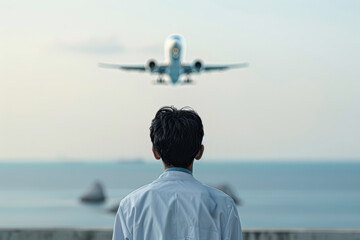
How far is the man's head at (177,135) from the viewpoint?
2.55 m

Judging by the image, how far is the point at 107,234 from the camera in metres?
6.64

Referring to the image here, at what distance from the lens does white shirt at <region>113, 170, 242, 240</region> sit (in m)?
2.42

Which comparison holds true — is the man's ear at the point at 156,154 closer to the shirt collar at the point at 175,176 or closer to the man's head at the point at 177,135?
the man's head at the point at 177,135

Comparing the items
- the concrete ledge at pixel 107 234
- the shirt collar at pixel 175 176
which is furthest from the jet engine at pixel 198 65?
the shirt collar at pixel 175 176

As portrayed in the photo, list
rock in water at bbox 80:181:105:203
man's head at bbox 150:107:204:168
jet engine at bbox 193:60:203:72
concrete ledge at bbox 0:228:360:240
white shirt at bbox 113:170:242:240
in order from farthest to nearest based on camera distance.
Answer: rock in water at bbox 80:181:105:203
jet engine at bbox 193:60:203:72
concrete ledge at bbox 0:228:360:240
man's head at bbox 150:107:204:168
white shirt at bbox 113:170:242:240

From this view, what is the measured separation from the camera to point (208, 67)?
140ft

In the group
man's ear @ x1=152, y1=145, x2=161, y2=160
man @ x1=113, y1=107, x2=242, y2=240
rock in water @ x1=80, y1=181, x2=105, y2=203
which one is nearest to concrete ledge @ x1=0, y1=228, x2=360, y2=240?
man's ear @ x1=152, y1=145, x2=161, y2=160

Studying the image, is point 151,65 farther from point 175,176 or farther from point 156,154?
point 175,176

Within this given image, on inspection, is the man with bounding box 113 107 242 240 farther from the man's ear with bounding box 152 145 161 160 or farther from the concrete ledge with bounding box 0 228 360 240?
the concrete ledge with bounding box 0 228 360 240

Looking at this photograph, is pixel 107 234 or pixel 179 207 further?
pixel 107 234

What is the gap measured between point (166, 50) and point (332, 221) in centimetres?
4436

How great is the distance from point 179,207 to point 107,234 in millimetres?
4356

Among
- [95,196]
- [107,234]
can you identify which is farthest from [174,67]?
[95,196]

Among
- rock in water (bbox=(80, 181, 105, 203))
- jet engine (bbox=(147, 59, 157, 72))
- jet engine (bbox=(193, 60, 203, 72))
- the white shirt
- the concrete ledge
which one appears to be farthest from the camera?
rock in water (bbox=(80, 181, 105, 203))
